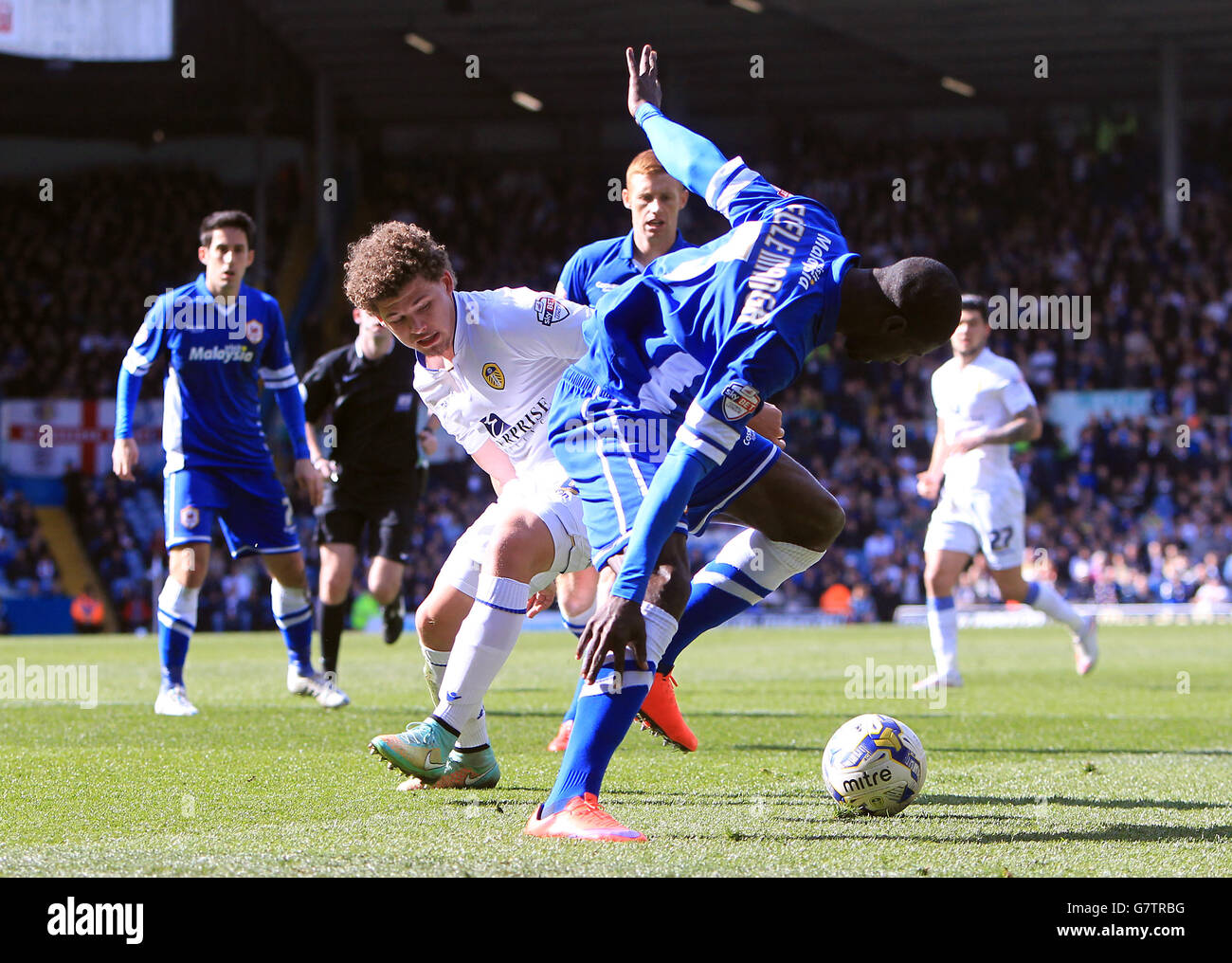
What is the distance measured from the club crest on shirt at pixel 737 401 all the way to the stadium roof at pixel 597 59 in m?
25.1

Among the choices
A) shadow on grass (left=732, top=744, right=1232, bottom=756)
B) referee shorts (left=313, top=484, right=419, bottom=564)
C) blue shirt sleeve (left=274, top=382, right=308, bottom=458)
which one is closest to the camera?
shadow on grass (left=732, top=744, right=1232, bottom=756)

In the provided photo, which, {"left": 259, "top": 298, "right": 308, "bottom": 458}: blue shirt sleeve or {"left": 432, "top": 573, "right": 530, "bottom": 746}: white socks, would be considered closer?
{"left": 432, "top": 573, "right": 530, "bottom": 746}: white socks

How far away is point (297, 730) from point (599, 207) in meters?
26.9

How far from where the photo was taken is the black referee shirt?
9.78m

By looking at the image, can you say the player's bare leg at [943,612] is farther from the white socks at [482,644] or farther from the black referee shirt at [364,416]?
the white socks at [482,644]

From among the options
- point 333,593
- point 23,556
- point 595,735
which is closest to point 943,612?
point 333,593

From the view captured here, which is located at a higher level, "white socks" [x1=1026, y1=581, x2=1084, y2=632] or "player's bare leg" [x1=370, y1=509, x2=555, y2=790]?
"player's bare leg" [x1=370, y1=509, x2=555, y2=790]

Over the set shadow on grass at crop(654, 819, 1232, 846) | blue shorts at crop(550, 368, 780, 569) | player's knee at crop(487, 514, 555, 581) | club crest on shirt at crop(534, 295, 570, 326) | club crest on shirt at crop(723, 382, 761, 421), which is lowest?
shadow on grass at crop(654, 819, 1232, 846)

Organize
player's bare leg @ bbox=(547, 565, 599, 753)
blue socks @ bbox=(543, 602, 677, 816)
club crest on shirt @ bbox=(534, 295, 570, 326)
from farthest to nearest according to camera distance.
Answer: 1. player's bare leg @ bbox=(547, 565, 599, 753)
2. club crest on shirt @ bbox=(534, 295, 570, 326)
3. blue socks @ bbox=(543, 602, 677, 816)

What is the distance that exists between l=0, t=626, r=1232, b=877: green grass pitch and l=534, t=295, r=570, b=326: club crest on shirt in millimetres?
1609

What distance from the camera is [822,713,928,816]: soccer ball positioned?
180 inches

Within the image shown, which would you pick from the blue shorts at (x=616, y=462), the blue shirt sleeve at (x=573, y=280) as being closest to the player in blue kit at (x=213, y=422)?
the blue shirt sleeve at (x=573, y=280)

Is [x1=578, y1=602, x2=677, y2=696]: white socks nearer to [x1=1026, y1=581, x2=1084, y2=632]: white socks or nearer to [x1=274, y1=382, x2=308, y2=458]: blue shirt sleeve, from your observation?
[x1=274, y1=382, x2=308, y2=458]: blue shirt sleeve

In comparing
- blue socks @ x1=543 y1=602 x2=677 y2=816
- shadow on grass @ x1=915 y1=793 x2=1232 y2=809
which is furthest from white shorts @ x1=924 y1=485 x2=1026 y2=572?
blue socks @ x1=543 y1=602 x2=677 y2=816
